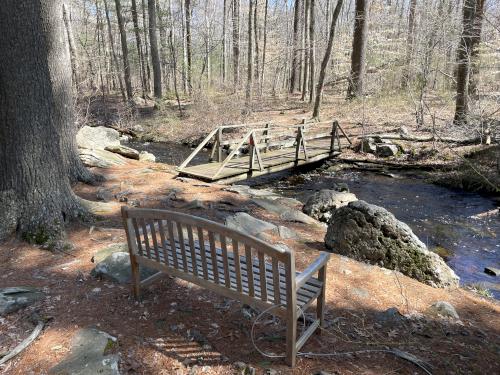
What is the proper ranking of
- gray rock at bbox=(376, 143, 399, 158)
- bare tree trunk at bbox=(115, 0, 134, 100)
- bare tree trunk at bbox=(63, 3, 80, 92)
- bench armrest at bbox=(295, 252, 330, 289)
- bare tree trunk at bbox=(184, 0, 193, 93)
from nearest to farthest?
1. bench armrest at bbox=(295, 252, 330, 289)
2. gray rock at bbox=(376, 143, 399, 158)
3. bare tree trunk at bbox=(63, 3, 80, 92)
4. bare tree trunk at bbox=(115, 0, 134, 100)
5. bare tree trunk at bbox=(184, 0, 193, 93)

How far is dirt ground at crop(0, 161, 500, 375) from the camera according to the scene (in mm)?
2943

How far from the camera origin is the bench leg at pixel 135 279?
140 inches

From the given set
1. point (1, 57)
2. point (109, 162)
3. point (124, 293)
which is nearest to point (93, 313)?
point (124, 293)

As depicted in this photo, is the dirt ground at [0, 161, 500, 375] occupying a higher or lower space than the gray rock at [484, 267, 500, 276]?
higher

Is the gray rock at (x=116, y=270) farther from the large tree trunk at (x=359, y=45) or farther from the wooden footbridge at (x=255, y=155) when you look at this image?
the large tree trunk at (x=359, y=45)

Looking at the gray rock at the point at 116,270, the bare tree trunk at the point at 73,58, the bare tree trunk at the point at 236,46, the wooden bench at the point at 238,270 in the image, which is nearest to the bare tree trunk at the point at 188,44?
the bare tree trunk at the point at 236,46

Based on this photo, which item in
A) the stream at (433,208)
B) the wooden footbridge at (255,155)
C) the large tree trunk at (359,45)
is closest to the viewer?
the stream at (433,208)

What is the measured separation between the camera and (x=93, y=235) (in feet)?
16.6

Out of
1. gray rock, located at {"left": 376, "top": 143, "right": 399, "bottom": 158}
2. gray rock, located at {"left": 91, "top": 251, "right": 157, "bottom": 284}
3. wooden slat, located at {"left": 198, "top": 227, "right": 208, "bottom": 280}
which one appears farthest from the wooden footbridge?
wooden slat, located at {"left": 198, "top": 227, "right": 208, "bottom": 280}

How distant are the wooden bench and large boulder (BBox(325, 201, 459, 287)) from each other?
84.8 inches

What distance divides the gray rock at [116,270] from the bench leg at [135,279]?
32cm

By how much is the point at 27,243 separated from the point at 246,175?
6704mm

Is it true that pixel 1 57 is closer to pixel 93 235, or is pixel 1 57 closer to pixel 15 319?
pixel 93 235

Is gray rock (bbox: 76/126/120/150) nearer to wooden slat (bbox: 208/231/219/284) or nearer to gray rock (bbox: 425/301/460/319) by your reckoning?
wooden slat (bbox: 208/231/219/284)
